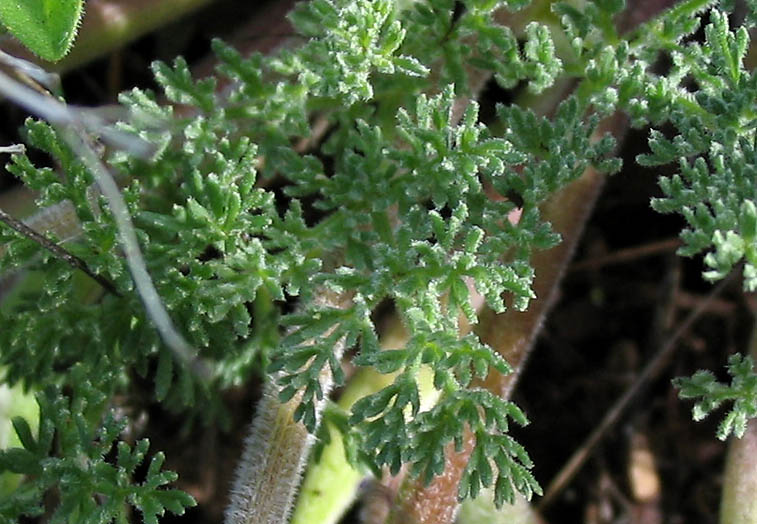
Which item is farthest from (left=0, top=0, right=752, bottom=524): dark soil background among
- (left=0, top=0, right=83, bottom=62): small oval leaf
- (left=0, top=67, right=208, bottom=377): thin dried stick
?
(left=0, top=0, right=83, bottom=62): small oval leaf

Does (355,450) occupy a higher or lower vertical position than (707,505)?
higher

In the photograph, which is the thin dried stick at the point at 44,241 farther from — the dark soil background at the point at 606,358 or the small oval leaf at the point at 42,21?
the dark soil background at the point at 606,358

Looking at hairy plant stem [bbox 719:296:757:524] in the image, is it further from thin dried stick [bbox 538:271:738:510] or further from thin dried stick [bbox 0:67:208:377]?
thin dried stick [bbox 0:67:208:377]

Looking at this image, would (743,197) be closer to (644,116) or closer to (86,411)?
(644,116)

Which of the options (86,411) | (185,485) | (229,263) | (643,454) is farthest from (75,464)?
(643,454)

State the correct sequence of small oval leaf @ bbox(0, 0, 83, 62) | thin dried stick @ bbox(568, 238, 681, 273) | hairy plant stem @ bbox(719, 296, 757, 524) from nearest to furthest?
small oval leaf @ bbox(0, 0, 83, 62) → hairy plant stem @ bbox(719, 296, 757, 524) → thin dried stick @ bbox(568, 238, 681, 273)
